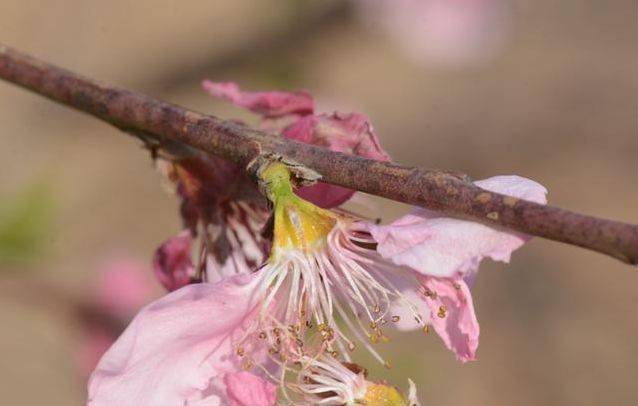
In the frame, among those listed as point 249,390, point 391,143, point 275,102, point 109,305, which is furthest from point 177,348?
point 391,143

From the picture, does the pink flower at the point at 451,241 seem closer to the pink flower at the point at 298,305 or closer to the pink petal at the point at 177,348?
the pink flower at the point at 298,305

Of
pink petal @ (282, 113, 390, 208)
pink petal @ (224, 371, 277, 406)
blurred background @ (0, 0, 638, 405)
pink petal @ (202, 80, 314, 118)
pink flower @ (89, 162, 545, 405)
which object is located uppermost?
blurred background @ (0, 0, 638, 405)

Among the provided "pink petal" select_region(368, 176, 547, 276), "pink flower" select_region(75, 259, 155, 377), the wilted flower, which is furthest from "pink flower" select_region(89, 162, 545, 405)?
"pink flower" select_region(75, 259, 155, 377)

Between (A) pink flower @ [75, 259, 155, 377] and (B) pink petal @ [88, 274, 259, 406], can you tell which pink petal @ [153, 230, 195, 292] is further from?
(A) pink flower @ [75, 259, 155, 377]

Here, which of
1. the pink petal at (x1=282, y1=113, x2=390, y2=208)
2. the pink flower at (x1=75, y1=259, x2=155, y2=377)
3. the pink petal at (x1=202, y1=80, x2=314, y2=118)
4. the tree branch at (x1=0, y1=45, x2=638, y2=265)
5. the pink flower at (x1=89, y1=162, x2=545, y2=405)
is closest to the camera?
the tree branch at (x1=0, y1=45, x2=638, y2=265)

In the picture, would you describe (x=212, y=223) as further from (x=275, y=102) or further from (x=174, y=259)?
(x=275, y=102)

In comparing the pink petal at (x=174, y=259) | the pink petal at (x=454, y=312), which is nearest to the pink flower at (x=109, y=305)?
the pink petal at (x=174, y=259)

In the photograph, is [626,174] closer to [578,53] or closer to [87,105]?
[578,53]
